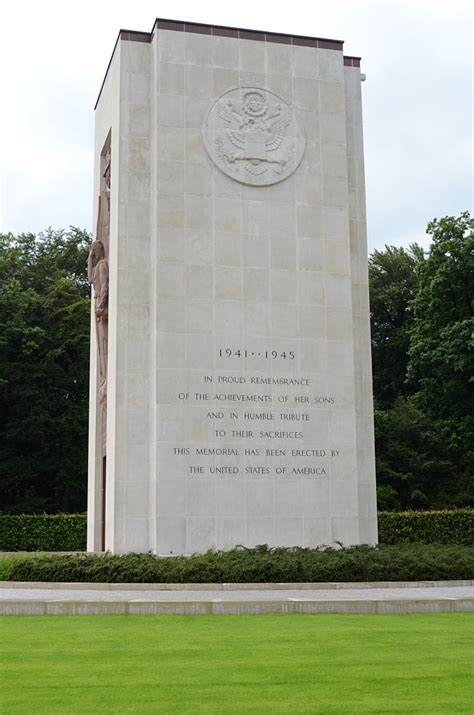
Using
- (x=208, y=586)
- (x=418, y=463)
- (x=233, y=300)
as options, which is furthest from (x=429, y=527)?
(x=208, y=586)

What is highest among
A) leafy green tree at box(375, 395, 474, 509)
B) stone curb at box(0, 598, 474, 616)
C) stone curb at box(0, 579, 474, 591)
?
leafy green tree at box(375, 395, 474, 509)

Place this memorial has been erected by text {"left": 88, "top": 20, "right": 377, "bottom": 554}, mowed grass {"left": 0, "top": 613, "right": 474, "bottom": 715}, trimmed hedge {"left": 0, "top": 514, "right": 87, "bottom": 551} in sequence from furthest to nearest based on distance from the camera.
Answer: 1. trimmed hedge {"left": 0, "top": 514, "right": 87, "bottom": 551}
2. this memorial has been erected by text {"left": 88, "top": 20, "right": 377, "bottom": 554}
3. mowed grass {"left": 0, "top": 613, "right": 474, "bottom": 715}

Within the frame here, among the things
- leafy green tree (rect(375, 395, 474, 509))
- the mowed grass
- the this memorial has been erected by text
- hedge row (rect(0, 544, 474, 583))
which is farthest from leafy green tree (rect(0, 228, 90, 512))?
the mowed grass

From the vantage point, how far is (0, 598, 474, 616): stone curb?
516 inches

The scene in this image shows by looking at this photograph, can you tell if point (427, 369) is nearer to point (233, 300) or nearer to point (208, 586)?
point (233, 300)

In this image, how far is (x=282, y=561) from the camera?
18.9 meters

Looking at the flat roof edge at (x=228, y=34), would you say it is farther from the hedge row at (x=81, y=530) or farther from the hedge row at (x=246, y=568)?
the hedge row at (x=81, y=530)

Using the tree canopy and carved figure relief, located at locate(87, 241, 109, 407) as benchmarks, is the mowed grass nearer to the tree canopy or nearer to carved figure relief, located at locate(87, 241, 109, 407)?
carved figure relief, located at locate(87, 241, 109, 407)

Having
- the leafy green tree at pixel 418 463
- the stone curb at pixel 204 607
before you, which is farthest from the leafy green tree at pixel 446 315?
the stone curb at pixel 204 607

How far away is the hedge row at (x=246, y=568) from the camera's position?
18.5 m

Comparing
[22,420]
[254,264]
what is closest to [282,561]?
[254,264]

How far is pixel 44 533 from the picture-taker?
114ft

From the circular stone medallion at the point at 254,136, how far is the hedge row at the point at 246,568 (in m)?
10.8

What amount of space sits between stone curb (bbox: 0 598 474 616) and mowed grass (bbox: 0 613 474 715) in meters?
0.80
